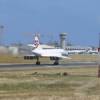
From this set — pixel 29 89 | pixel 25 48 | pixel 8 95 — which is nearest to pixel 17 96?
pixel 8 95

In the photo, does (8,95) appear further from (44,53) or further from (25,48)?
(25,48)

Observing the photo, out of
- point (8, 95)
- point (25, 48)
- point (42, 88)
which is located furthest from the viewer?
point (25, 48)

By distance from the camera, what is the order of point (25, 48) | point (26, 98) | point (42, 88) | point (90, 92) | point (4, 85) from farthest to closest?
point (25, 48) < point (4, 85) < point (42, 88) < point (90, 92) < point (26, 98)

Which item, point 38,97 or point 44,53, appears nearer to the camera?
point 38,97

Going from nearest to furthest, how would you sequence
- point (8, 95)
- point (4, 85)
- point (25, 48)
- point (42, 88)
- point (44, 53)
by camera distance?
point (8, 95), point (42, 88), point (4, 85), point (44, 53), point (25, 48)

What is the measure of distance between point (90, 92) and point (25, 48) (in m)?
89.5

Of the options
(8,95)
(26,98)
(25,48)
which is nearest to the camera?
(26,98)

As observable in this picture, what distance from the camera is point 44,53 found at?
10781 centimetres

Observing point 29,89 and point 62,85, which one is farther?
point 62,85

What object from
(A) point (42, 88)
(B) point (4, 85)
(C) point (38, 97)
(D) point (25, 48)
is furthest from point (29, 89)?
(D) point (25, 48)

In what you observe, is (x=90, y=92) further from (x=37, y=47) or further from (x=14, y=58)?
(x=14, y=58)

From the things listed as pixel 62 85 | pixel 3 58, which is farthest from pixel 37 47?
pixel 62 85

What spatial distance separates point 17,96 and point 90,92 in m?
5.38

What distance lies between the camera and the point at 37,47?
110750 millimetres
